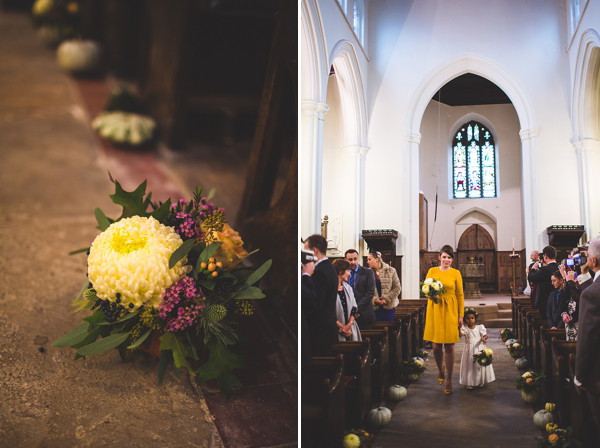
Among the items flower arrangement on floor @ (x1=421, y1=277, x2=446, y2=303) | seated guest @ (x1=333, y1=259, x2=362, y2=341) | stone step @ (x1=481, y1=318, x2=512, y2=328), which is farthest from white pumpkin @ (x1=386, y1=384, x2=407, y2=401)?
flower arrangement on floor @ (x1=421, y1=277, x2=446, y2=303)

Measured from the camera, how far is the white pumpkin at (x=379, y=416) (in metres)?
2.45

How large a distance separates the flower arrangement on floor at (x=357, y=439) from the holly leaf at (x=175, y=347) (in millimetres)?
1159

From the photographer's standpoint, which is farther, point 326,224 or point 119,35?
point 326,224

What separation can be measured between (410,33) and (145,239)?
210cm

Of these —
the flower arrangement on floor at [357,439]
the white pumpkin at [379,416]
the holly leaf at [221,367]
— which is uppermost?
the holly leaf at [221,367]

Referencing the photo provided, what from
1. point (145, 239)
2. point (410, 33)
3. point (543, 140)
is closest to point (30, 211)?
point (145, 239)

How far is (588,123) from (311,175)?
1.38 metres

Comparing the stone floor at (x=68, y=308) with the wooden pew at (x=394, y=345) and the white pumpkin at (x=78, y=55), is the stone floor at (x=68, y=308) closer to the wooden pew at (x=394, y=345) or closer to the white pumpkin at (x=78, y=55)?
the white pumpkin at (x=78, y=55)

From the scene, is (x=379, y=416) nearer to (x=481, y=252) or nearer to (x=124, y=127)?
(x=124, y=127)

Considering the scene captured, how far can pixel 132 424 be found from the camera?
54.6 inches

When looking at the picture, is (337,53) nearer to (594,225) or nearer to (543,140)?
(543,140)

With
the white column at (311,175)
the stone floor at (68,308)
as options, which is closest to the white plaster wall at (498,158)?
the white column at (311,175)

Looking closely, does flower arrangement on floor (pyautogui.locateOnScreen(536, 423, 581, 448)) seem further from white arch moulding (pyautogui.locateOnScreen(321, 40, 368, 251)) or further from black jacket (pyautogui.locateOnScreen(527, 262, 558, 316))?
white arch moulding (pyautogui.locateOnScreen(321, 40, 368, 251))

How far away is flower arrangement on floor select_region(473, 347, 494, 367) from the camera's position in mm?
2486
